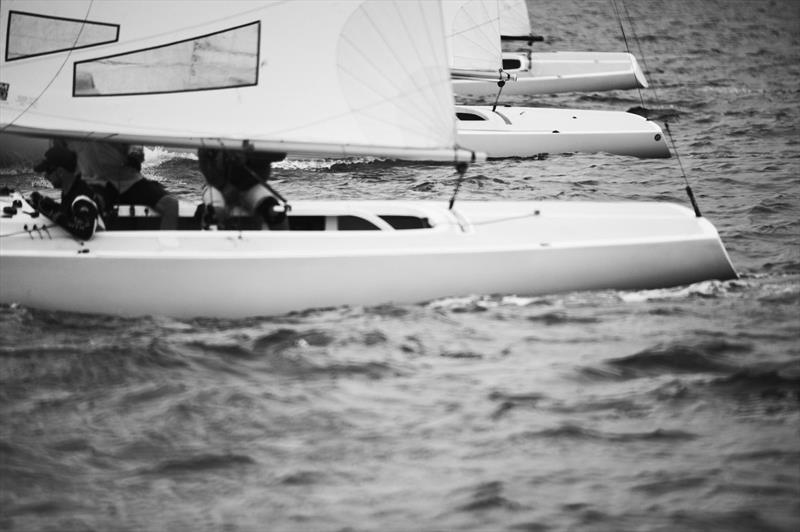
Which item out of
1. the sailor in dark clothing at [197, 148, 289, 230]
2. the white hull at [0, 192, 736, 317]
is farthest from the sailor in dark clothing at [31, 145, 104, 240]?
the sailor in dark clothing at [197, 148, 289, 230]

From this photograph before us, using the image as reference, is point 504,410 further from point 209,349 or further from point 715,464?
point 209,349

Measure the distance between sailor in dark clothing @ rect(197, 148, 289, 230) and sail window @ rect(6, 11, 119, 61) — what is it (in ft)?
3.81

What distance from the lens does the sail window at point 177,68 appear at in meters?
9.29

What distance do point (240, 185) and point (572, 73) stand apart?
17.0 metres

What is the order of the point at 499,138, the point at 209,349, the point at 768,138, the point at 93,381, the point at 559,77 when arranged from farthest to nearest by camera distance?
the point at 559,77 < the point at 768,138 < the point at 499,138 < the point at 209,349 < the point at 93,381

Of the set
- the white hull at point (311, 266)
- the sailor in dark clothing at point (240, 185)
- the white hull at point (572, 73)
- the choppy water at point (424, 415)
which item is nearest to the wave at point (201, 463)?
the choppy water at point (424, 415)

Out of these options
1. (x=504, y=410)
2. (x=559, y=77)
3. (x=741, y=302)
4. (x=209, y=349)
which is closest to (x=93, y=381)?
(x=209, y=349)

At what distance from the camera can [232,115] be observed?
9.26 metres

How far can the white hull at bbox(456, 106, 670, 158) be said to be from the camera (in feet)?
60.0

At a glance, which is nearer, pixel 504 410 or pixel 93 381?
pixel 504 410

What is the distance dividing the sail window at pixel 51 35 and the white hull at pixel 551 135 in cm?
935

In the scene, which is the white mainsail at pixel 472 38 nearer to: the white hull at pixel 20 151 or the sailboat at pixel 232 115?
the white hull at pixel 20 151

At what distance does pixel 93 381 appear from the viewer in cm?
805

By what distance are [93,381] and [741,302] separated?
4906 millimetres
